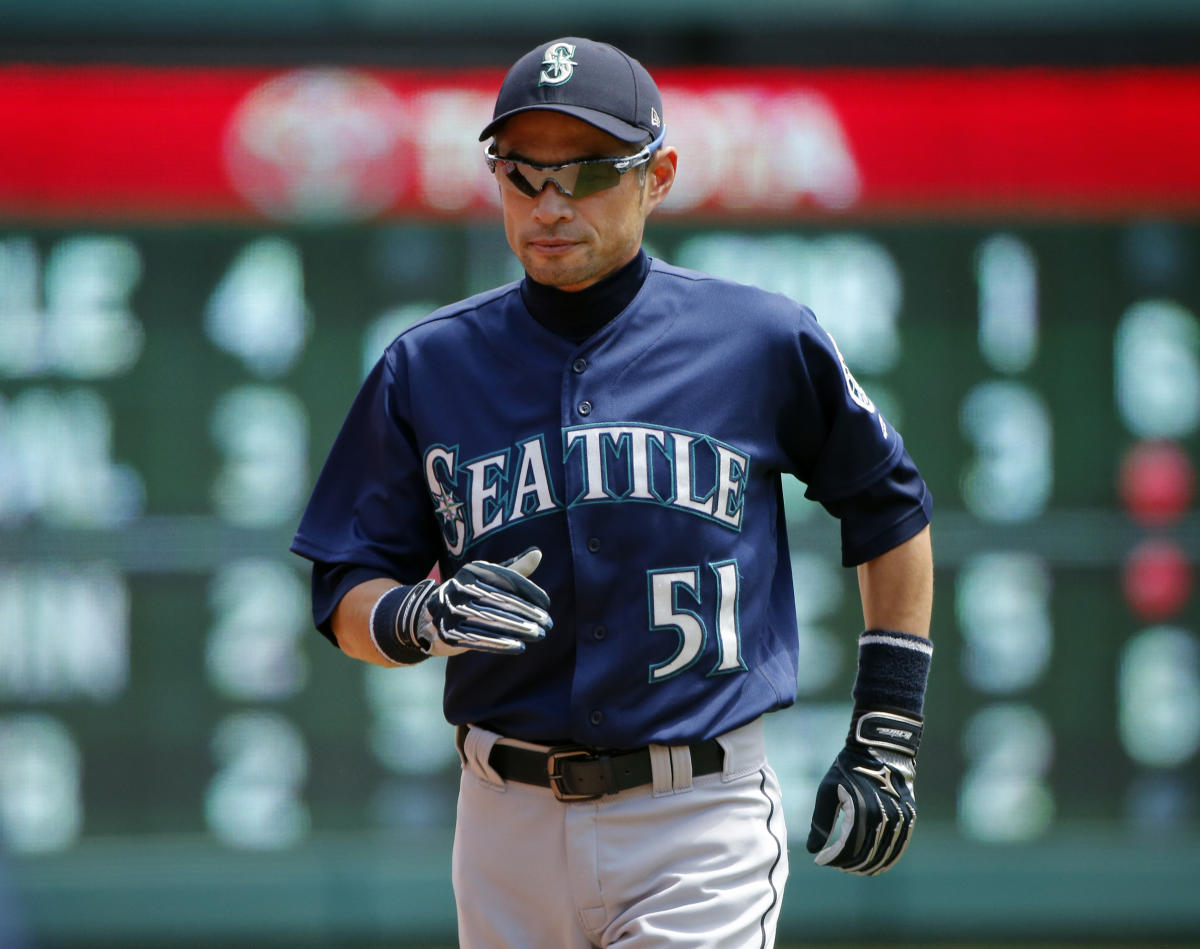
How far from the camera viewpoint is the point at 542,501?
218 cm

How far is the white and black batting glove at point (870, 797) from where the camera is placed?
7.19 feet

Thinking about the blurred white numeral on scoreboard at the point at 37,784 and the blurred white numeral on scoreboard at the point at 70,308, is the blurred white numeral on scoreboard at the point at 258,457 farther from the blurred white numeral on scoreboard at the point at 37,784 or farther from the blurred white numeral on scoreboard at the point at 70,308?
the blurred white numeral on scoreboard at the point at 37,784

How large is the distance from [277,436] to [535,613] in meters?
2.75

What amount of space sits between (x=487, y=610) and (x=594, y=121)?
65 centimetres

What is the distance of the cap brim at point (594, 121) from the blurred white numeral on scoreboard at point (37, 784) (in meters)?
3.04

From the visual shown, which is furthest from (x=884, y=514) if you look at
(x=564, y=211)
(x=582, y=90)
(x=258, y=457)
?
(x=258, y=457)

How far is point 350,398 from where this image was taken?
462 centimetres

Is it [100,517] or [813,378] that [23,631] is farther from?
[813,378]

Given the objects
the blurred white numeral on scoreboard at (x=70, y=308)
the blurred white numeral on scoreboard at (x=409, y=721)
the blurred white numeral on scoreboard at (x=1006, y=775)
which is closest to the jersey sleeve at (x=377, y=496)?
the blurred white numeral on scoreboard at (x=409, y=721)

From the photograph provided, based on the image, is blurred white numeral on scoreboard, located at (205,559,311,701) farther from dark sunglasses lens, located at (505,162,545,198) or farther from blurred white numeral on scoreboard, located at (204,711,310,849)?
dark sunglasses lens, located at (505,162,545,198)

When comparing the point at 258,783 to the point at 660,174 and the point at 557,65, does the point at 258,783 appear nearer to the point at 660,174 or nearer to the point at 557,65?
the point at 660,174

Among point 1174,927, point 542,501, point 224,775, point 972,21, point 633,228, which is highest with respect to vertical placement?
point 972,21

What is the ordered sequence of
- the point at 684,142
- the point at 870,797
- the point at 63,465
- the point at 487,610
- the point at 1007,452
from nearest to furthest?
the point at 487,610 < the point at 870,797 < the point at 63,465 < the point at 684,142 < the point at 1007,452

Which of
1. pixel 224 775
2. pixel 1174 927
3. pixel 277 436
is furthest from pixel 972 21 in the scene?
pixel 224 775
